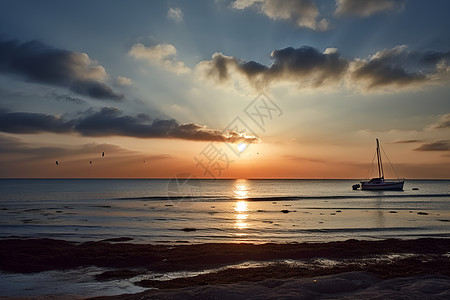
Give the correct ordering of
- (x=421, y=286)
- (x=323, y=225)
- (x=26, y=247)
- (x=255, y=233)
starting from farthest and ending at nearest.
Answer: (x=323, y=225) → (x=255, y=233) → (x=26, y=247) → (x=421, y=286)

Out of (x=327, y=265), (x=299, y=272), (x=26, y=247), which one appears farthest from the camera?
(x=26, y=247)

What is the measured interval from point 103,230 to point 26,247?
11.0 meters

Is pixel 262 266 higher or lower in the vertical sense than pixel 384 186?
lower

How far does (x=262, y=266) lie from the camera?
17.7 m

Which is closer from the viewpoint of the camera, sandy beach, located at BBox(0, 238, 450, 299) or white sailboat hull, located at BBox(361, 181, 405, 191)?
sandy beach, located at BBox(0, 238, 450, 299)

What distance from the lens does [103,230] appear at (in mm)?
33344

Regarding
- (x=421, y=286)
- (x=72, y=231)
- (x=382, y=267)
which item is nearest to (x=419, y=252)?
(x=382, y=267)

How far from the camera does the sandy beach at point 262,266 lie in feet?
38.1

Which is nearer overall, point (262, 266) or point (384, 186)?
point (262, 266)

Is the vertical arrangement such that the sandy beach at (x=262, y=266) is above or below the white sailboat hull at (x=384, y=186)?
below

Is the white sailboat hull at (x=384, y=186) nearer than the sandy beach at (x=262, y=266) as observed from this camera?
No

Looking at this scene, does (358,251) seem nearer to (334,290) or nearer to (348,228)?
(334,290)

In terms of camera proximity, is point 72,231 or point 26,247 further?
point 72,231

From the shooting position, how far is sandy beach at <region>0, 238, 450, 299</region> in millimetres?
11602
